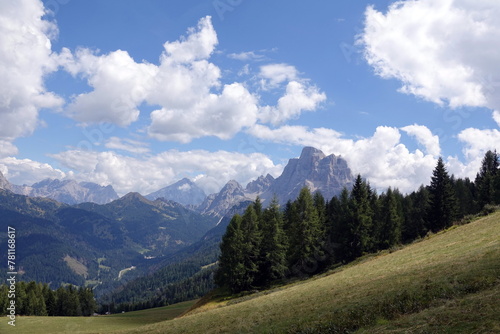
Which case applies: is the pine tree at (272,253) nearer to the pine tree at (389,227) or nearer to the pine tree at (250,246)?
the pine tree at (250,246)

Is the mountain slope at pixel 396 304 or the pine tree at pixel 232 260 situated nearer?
the mountain slope at pixel 396 304

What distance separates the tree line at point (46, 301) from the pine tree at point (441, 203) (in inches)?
4779

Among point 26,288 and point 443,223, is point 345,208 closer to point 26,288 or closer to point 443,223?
point 443,223

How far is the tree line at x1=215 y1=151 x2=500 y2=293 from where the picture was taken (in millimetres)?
62156

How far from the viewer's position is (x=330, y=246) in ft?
226

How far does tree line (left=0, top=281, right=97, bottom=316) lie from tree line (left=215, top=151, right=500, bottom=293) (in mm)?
77133

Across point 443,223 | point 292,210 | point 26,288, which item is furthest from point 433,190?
point 26,288

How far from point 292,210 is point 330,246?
11335 mm

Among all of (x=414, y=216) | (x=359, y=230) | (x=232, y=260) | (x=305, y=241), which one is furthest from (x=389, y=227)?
(x=232, y=260)

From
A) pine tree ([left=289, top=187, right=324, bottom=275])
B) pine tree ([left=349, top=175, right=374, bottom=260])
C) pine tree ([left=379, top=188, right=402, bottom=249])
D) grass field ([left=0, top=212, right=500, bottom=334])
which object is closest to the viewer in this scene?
grass field ([left=0, top=212, right=500, bottom=334])

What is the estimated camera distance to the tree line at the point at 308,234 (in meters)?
62.2

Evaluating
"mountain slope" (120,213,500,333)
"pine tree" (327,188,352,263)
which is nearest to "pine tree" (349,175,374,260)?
"pine tree" (327,188,352,263)

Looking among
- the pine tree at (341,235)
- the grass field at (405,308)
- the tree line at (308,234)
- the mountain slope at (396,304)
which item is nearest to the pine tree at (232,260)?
the tree line at (308,234)

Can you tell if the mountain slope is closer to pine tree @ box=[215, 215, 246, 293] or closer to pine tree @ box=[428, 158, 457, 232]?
pine tree @ box=[215, 215, 246, 293]
